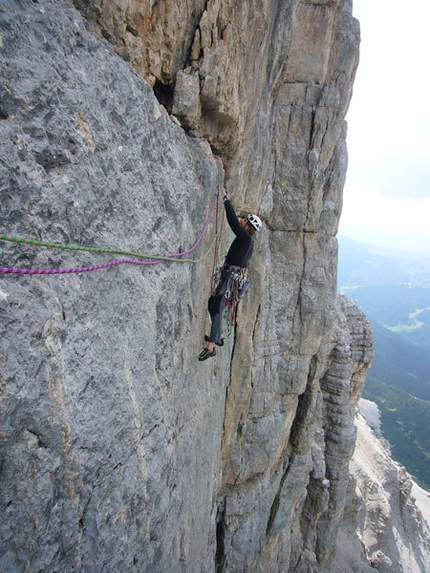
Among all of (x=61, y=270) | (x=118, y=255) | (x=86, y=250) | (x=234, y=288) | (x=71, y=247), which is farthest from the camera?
(x=234, y=288)

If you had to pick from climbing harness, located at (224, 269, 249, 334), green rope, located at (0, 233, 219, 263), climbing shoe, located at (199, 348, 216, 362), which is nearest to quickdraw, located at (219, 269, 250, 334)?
climbing harness, located at (224, 269, 249, 334)

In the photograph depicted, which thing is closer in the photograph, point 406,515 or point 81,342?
point 81,342

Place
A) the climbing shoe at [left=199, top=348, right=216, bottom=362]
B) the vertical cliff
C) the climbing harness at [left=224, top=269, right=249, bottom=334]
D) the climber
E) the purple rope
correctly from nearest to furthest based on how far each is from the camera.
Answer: the purple rope → the vertical cliff → the climbing shoe at [left=199, top=348, right=216, bottom=362] → the climber → the climbing harness at [left=224, top=269, right=249, bottom=334]

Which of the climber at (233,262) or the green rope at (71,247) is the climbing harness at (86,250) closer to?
the green rope at (71,247)

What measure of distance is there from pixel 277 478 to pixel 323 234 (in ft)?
29.3

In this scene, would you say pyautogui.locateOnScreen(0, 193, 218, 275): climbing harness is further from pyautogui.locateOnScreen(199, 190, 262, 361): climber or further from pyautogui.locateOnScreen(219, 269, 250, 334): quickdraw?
pyautogui.locateOnScreen(219, 269, 250, 334): quickdraw

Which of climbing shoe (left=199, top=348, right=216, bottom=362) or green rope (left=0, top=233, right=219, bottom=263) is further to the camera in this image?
climbing shoe (left=199, top=348, right=216, bottom=362)

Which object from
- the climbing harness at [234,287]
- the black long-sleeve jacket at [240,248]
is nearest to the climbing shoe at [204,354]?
the climbing harness at [234,287]

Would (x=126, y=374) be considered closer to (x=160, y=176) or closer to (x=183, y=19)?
(x=160, y=176)

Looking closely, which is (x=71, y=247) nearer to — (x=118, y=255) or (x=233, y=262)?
(x=118, y=255)

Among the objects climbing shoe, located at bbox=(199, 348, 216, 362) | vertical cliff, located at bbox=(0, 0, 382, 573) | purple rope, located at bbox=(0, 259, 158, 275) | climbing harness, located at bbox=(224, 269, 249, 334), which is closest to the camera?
purple rope, located at bbox=(0, 259, 158, 275)

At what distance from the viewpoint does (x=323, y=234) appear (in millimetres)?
11570

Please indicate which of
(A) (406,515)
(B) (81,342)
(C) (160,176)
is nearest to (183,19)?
(C) (160,176)

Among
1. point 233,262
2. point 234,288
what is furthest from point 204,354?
point 233,262
